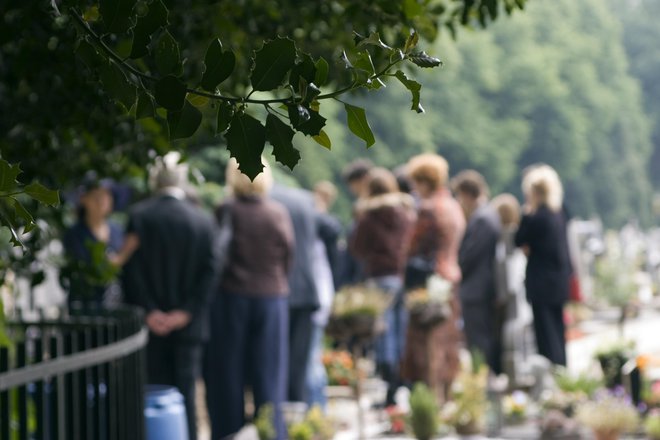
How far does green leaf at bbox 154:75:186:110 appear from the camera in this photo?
1.67 meters

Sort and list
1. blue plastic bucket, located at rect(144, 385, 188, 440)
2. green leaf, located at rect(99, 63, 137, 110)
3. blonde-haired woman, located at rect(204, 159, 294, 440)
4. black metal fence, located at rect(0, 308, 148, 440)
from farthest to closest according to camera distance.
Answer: blonde-haired woman, located at rect(204, 159, 294, 440), blue plastic bucket, located at rect(144, 385, 188, 440), black metal fence, located at rect(0, 308, 148, 440), green leaf, located at rect(99, 63, 137, 110)

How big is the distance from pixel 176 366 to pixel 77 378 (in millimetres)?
4392

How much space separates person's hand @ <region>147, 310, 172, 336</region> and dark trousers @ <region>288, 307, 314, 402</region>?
151 cm

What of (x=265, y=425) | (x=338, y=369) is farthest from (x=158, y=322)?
(x=338, y=369)

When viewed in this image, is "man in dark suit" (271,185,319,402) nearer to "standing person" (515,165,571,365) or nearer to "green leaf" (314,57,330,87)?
"standing person" (515,165,571,365)

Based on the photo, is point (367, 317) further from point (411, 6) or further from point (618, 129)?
point (618, 129)

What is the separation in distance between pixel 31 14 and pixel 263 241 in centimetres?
670

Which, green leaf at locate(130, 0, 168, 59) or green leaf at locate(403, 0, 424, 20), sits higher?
green leaf at locate(403, 0, 424, 20)

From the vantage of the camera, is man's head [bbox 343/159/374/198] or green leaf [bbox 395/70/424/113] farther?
man's head [bbox 343/159/374/198]

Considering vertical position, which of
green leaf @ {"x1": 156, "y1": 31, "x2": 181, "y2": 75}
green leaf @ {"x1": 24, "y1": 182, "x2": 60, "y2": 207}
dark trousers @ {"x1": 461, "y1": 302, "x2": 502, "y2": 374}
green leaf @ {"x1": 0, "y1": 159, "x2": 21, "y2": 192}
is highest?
dark trousers @ {"x1": 461, "y1": 302, "x2": 502, "y2": 374}

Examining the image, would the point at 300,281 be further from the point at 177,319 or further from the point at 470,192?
the point at 470,192

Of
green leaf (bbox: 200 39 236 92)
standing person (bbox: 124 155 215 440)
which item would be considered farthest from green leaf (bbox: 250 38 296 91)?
standing person (bbox: 124 155 215 440)

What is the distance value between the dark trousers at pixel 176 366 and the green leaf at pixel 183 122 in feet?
22.3

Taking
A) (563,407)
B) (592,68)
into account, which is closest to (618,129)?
(592,68)
